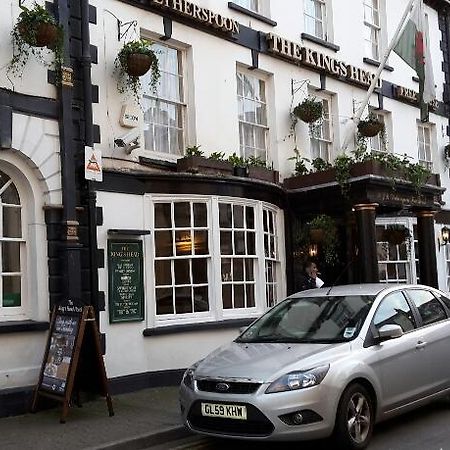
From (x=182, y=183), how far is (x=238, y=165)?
4.45ft

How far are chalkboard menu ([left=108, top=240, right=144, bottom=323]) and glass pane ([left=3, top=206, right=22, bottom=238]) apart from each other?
131 centimetres

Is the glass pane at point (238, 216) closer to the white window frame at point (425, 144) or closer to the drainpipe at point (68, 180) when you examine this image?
the drainpipe at point (68, 180)

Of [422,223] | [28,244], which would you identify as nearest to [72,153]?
[28,244]

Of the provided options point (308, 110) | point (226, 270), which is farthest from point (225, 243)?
point (308, 110)

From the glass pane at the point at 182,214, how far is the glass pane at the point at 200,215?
5.1 inches

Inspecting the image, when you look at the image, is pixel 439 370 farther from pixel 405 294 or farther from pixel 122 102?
pixel 122 102

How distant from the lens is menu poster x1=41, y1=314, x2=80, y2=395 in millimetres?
8055

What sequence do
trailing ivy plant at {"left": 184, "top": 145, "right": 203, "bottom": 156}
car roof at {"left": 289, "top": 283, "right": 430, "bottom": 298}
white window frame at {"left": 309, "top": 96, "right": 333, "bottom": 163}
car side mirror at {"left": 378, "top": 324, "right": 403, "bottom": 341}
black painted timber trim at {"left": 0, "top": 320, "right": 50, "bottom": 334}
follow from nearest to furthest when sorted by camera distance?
car side mirror at {"left": 378, "top": 324, "right": 403, "bottom": 341} → car roof at {"left": 289, "top": 283, "right": 430, "bottom": 298} → black painted timber trim at {"left": 0, "top": 320, "right": 50, "bottom": 334} → trailing ivy plant at {"left": 184, "top": 145, "right": 203, "bottom": 156} → white window frame at {"left": 309, "top": 96, "right": 333, "bottom": 163}

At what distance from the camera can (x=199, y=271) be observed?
35.9ft

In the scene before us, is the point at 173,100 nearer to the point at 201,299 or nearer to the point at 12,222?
the point at 201,299

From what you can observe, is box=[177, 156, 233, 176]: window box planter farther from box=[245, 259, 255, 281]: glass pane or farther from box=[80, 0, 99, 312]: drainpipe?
box=[80, 0, 99, 312]: drainpipe

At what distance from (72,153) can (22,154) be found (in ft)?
A: 2.41

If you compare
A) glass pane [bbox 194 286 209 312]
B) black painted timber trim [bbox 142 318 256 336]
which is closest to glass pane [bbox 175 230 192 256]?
glass pane [bbox 194 286 209 312]

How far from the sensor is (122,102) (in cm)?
1030
